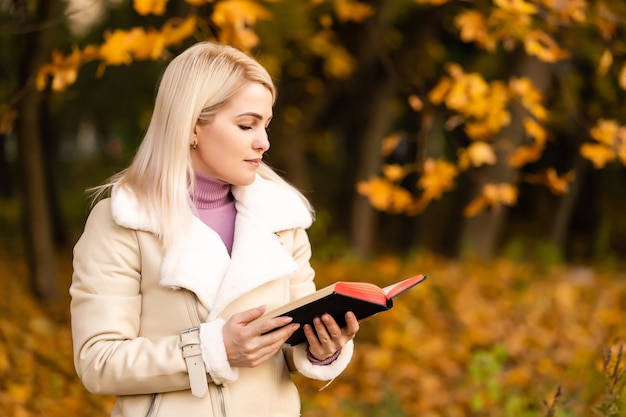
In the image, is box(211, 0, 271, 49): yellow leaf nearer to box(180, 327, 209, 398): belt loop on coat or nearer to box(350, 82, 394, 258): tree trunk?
box(180, 327, 209, 398): belt loop on coat

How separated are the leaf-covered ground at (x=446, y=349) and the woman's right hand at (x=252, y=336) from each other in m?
1.40

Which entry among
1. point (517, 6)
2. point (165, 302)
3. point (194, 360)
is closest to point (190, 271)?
point (165, 302)

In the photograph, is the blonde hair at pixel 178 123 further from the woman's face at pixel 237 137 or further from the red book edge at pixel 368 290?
the red book edge at pixel 368 290

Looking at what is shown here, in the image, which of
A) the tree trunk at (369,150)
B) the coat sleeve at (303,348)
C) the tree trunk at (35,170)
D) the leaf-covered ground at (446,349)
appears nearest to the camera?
the coat sleeve at (303,348)

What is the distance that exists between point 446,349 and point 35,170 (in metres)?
3.75

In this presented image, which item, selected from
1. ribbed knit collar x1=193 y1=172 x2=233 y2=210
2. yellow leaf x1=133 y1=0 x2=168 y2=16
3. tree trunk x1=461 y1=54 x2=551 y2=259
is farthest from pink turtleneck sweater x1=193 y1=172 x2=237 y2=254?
tree trunk x1=461 y1=54 x2=551 y2=259

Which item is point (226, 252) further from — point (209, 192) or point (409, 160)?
point (409, 160)

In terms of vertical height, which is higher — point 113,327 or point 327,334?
point 113,327

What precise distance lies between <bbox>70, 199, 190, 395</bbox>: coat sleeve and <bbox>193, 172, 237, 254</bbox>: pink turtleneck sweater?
23 centimetres

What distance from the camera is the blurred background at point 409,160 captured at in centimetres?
471

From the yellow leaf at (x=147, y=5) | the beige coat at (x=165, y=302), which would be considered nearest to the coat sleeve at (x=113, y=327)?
the beige coat at (x=165, y=302)

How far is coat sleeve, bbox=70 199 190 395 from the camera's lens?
2.19 m

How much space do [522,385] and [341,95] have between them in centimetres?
567

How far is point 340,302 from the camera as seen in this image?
6.98 feet
